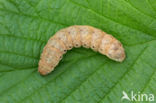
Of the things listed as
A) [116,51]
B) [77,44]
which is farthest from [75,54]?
[116,51]

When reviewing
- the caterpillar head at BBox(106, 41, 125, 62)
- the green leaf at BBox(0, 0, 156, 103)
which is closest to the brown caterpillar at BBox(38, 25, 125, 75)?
the caterpillar head at BBox(106, 41, 125, 62)

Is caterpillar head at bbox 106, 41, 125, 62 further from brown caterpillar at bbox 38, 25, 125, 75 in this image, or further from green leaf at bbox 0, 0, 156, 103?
green leaf at bbox 0, 0, 156, 103

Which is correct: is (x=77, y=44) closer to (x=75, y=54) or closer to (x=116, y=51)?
(x=75, y=54)

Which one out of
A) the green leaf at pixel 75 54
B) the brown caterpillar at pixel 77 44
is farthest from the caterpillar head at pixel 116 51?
the green leaf at pixel 75 54

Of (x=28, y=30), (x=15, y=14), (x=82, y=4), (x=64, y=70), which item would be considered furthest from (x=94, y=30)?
(x=15, y=14)

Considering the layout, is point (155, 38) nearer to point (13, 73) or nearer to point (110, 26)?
point (110, 26)
